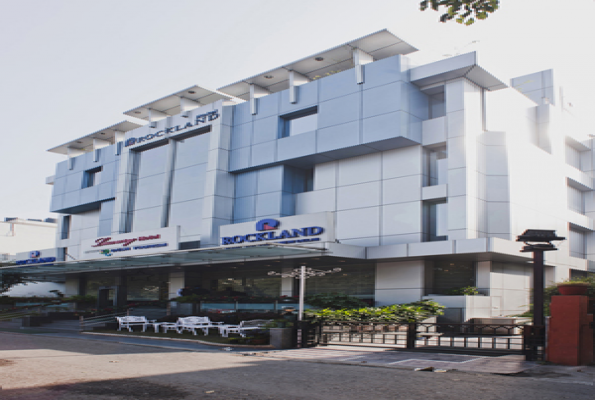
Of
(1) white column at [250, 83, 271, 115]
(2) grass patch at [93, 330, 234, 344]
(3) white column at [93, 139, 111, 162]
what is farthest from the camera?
(3) white column at [93, 139, 111, 162]

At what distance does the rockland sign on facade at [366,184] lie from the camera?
32531mm

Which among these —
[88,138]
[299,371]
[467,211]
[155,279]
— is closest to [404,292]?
[467,211]

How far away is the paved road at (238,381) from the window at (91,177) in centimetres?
4157

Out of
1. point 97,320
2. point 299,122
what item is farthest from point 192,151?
point 97,320

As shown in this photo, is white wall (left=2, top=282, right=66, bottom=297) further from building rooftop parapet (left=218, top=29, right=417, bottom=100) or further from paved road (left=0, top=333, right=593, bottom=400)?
paved road (left=0, top=333, right=593, bottom=400)

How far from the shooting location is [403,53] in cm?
3722

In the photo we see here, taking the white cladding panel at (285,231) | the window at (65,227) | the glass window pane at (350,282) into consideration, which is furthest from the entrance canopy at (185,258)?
the window at (65,227)

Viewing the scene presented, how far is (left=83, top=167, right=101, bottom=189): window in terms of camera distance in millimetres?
57631

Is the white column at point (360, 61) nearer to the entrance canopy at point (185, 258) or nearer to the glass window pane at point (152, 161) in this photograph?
the entrance canopy at point (185, 258)

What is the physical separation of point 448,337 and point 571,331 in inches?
381

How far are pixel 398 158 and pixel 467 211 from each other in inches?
221

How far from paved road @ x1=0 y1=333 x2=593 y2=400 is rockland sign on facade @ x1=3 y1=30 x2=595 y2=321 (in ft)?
45.4

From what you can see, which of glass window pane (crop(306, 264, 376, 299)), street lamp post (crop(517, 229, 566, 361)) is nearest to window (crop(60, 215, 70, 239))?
glass window pane (crop(306, 264, 376, 299))

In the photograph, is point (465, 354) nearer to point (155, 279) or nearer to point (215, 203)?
point (215, 203)
